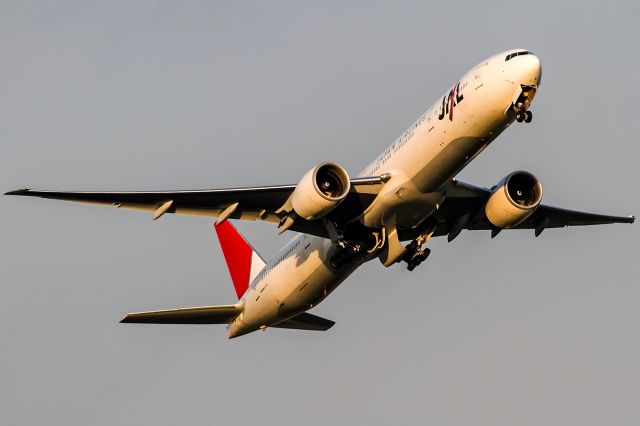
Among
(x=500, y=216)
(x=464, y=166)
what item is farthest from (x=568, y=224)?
(x=464, y=166)

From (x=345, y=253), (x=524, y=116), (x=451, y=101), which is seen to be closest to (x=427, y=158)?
(x=451, y=101)

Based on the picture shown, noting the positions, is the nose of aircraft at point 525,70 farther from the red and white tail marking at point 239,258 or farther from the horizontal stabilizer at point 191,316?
the red and white tail marking at point 239,258

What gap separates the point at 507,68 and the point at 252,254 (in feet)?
57.1

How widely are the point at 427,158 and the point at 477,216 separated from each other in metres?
6.39

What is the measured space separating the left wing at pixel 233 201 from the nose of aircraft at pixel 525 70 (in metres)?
5.56

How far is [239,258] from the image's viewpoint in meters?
48.3

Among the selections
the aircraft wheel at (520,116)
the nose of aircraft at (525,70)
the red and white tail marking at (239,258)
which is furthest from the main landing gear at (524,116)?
the red and white tail marking at (239,258)

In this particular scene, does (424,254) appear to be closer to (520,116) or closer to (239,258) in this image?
(520,116)

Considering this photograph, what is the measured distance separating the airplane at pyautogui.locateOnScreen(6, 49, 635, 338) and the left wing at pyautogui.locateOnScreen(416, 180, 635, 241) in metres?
0.05

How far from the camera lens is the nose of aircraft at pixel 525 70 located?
33625mm

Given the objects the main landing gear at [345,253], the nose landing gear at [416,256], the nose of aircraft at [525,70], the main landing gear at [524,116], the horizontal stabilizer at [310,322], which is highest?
the nose of aircraft at [525,70]

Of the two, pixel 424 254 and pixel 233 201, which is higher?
pixel 233 201

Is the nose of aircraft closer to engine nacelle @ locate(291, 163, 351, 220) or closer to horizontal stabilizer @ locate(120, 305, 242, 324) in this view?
engine nacelle @ locate(291, 163, 351, 220)

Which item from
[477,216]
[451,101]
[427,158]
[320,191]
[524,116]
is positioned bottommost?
[477,216]
